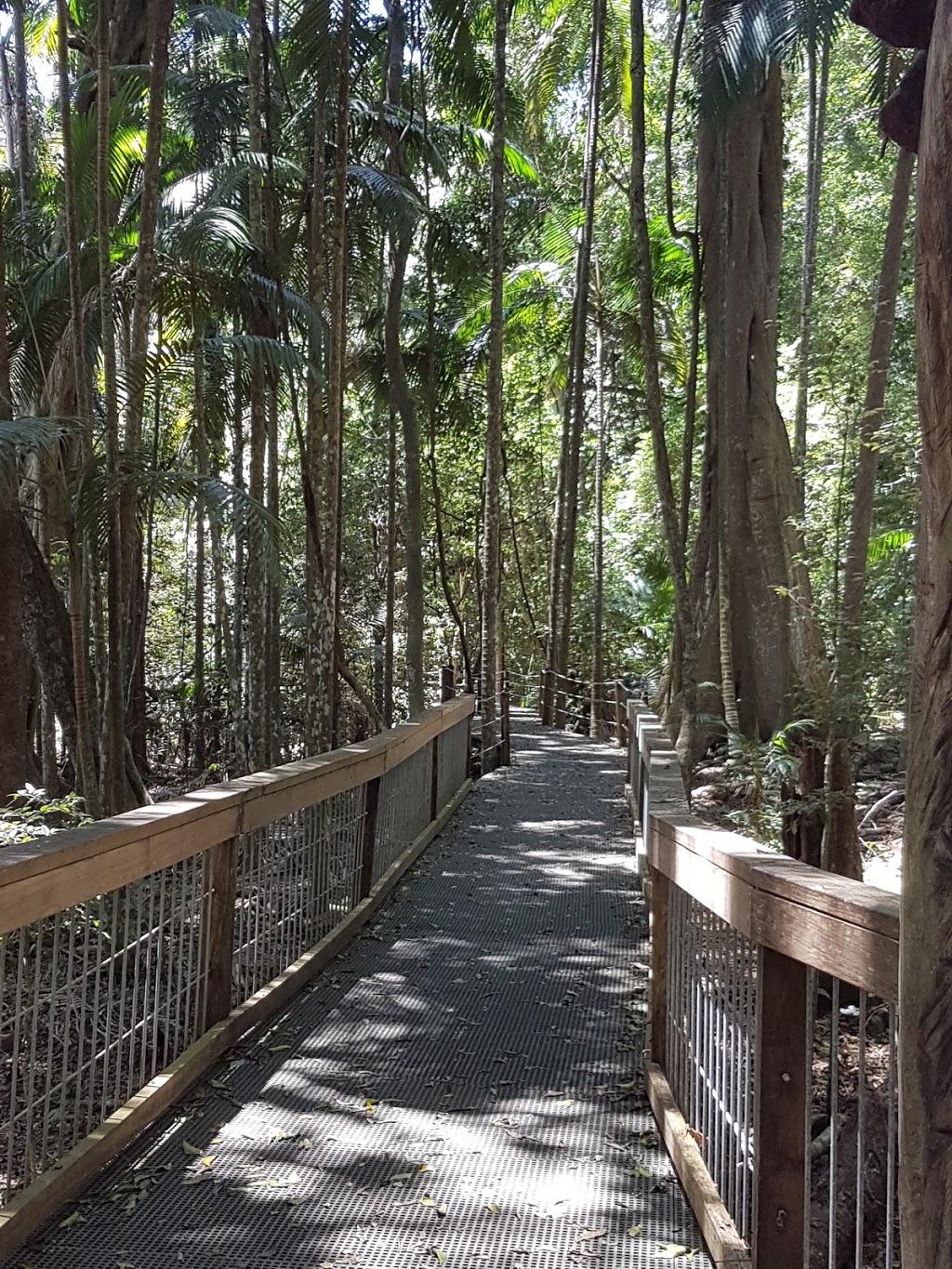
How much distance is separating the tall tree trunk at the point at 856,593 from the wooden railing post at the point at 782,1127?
5774mm

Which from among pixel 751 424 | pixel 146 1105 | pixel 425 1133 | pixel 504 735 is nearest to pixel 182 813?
pixel 146 1105

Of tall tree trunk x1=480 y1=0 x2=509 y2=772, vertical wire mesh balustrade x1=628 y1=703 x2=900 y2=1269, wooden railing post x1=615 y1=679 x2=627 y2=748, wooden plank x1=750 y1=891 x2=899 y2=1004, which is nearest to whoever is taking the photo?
wooden plank x1=750 y1=891 x2=899 y2=1004

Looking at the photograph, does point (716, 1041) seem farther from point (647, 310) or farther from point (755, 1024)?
point (647, 310)

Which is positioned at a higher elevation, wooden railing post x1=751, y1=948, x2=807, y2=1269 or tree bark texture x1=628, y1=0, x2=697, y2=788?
tree bark texture x1=628, y1=0, x2=697, y2=788

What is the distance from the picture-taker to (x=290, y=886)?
17.8 feet

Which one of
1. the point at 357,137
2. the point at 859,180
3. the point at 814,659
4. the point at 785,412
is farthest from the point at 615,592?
the point at 814,659

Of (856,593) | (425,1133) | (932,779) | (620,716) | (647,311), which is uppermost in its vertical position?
(647,311)

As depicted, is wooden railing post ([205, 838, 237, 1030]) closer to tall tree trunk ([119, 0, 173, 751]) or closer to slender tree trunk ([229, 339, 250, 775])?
tall tree trunk ([119, 0, 173, 751])

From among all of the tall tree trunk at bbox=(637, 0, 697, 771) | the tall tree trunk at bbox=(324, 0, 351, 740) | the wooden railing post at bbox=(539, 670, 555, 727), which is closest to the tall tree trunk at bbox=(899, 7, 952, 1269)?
the tall tree trunk at bbox=(324, 0, 351, 740)

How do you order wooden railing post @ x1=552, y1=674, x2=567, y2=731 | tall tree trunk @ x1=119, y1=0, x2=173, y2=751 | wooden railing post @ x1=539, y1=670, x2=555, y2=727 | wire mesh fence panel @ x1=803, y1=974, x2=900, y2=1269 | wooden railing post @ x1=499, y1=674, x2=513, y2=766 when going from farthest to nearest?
1. wooden railing post @ x1=539, y1=670, x2=555, y2=727
2. wooden railing post @ x1=552, y1=674, x2=567, y2=731
3. wooden railing post @ x1=499, y1=674, x2=513, y2=766
4. tall tree trunk @ x1=119, y1=0, x2=173, y2=751
5. wire mesh fence panel @ x1=803, y1=974, x2=900, y2=1269

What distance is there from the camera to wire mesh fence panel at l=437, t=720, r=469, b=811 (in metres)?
10.0

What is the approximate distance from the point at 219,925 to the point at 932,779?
10.9 feet

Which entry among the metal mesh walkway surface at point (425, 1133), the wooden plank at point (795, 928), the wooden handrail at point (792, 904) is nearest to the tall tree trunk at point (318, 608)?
the metal mesh walkway surface at point (425, 1133)

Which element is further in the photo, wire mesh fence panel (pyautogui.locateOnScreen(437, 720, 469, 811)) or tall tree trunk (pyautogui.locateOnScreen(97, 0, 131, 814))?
wire mesh fence panel (pyautogui.locateOnScreen(437, 720, 469, 811))
